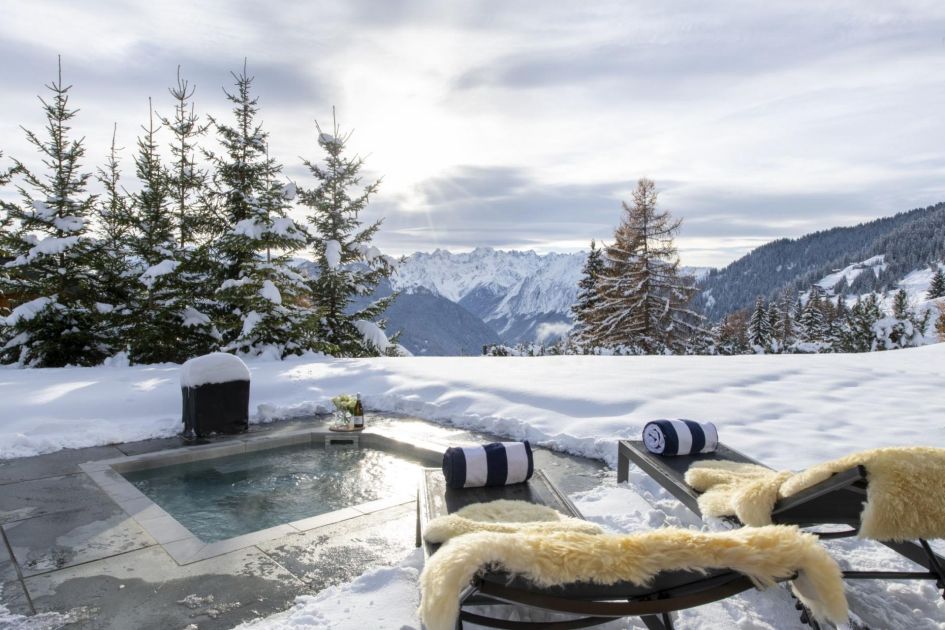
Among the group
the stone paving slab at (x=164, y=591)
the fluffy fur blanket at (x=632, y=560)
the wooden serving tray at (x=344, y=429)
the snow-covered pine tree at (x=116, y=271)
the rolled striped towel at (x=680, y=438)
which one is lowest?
the stone paving slab at (x=164, y=591)

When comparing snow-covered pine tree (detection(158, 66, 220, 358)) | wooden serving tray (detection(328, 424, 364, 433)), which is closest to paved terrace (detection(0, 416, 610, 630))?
wooden serving tray (detection(328, 424, 364, 433))

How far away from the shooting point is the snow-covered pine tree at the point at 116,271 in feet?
47.9

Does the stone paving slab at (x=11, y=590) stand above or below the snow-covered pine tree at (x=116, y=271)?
below

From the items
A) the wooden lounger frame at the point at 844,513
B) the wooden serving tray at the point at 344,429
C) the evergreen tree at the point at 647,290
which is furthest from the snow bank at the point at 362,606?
the evergreen tree at the point at 647,290

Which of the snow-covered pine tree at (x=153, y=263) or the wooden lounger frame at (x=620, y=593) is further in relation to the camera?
the snow-covered pine tree at (x=153, y=263)

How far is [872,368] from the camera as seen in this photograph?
1009 centimetres

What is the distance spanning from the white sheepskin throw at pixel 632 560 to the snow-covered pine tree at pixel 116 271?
52.6 ft

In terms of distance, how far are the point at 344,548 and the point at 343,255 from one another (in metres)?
15.8

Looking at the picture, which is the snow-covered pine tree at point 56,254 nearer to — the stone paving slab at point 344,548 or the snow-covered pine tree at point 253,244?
the snow-covered pine tree at point 253,244

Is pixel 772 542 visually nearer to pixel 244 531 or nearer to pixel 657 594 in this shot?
pixel 657 594

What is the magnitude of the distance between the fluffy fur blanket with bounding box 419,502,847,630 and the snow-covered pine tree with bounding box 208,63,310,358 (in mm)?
13199

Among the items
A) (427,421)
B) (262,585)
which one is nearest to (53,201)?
(427,421)

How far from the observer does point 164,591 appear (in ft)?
10.4

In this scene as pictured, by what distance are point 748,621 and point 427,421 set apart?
5.49 m
